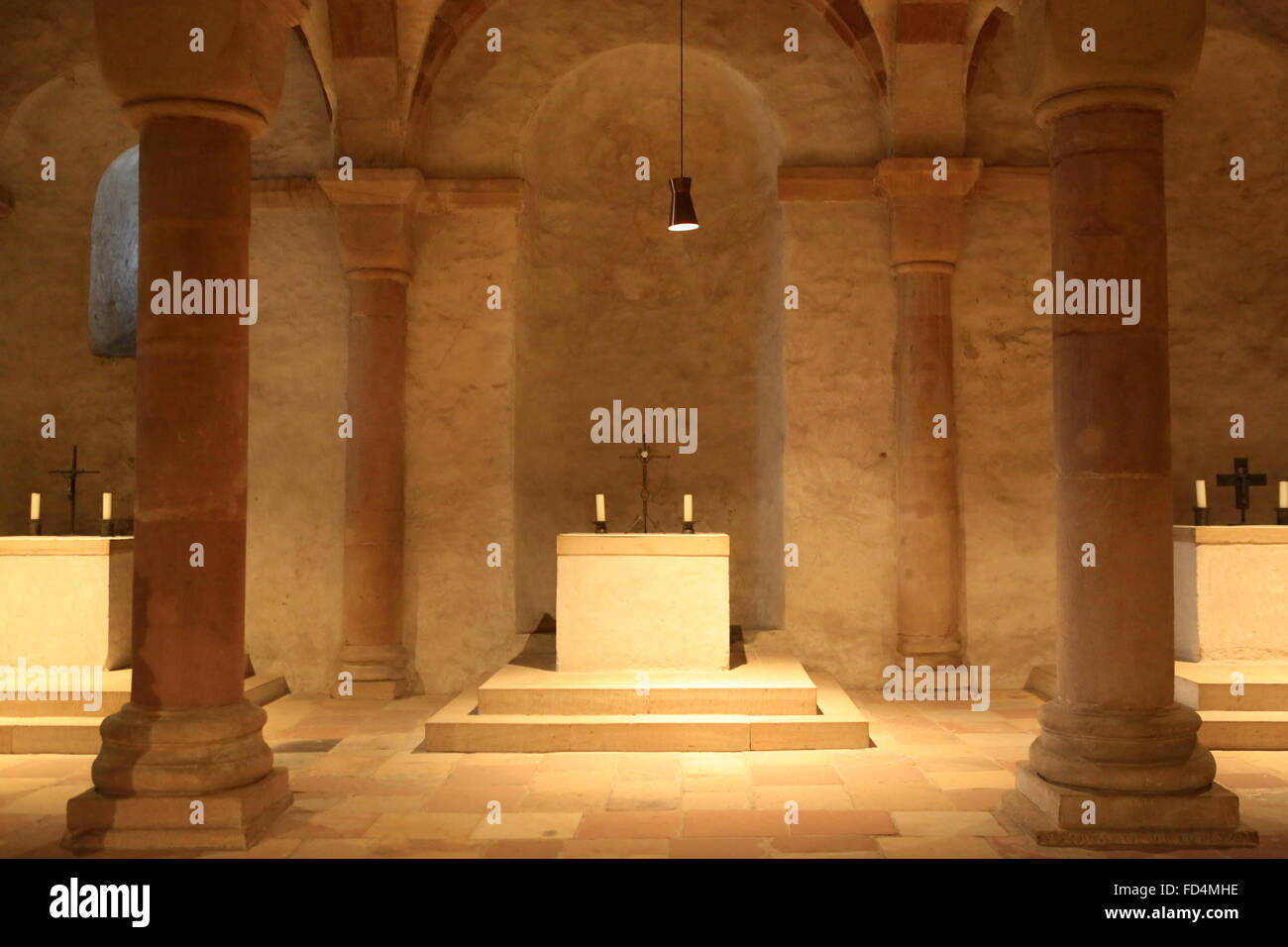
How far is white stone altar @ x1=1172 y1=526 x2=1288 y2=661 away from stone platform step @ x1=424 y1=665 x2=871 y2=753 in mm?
2480

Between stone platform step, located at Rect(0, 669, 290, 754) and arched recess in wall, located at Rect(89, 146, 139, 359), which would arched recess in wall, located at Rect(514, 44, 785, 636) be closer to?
arched recess in wall, located at Rect(89, 146, 139, 359)

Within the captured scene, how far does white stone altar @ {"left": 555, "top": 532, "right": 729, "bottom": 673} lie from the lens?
7.59 metres

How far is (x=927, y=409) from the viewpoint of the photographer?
898cm

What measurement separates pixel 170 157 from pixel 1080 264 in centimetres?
418

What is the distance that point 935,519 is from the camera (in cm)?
892

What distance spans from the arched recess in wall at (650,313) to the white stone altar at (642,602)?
2.14m

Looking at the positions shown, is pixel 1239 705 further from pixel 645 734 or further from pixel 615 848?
pixel 615 848

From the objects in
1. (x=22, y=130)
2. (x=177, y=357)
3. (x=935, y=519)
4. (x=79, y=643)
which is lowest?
(x=79, y=643)

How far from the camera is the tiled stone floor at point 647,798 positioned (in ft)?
16.0

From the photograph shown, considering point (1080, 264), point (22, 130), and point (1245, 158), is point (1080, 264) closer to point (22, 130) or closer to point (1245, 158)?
point (1245, 158)

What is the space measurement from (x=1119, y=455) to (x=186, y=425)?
4188mm

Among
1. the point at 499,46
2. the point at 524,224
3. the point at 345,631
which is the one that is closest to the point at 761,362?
the point at 524,224

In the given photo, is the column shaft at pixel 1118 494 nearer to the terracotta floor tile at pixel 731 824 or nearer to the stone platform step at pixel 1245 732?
the terracotta floor tile at pixel 731 824

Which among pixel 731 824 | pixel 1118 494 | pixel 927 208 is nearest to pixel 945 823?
pixel 731 824
